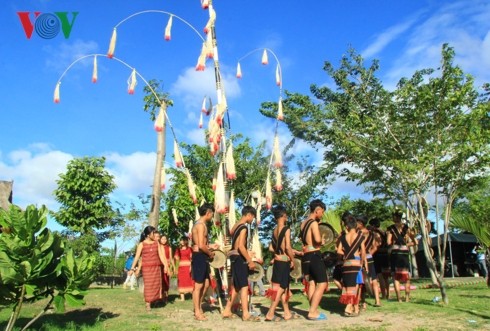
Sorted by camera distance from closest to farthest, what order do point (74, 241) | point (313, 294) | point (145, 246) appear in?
1. point (313, 294)
2. point (145, 246)
3. point (74, 241)

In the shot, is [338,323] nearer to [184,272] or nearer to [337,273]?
[337,273]

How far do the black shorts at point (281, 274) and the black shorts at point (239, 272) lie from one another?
0.46m

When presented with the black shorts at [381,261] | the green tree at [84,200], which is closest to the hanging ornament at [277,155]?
the black shorts at [381,261]

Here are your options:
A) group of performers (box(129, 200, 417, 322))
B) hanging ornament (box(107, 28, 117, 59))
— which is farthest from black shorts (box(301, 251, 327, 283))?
hanging ornament (box(107, 28, 117, 59))

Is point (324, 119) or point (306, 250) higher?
point (324, 119)

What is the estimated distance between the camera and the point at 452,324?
6520 millimetres

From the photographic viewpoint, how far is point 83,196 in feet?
67.7

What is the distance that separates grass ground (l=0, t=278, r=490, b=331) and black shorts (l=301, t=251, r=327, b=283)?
66cm

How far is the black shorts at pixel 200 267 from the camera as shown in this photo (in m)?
7.64

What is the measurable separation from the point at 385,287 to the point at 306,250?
3.15 meters

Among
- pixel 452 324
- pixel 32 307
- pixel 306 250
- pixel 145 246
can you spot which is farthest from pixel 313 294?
pixel 32 307

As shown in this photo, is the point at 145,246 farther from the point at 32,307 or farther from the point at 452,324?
the point at 452,324

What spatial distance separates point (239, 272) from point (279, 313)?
120cm

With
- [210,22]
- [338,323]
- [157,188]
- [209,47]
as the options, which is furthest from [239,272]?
[157,188]
